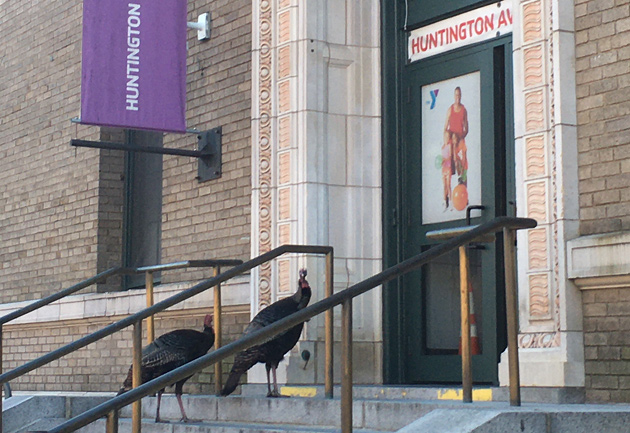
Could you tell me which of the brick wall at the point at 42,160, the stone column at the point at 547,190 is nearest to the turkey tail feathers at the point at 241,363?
the stone column at the point at 547,190

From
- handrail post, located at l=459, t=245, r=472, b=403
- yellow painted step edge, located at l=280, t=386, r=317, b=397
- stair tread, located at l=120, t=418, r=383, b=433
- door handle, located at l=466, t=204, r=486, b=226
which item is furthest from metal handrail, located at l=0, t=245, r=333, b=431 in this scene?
handrail post, located at l=459, t=245, r=472, b=403

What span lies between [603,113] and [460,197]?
178cm

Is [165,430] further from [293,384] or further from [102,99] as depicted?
[102,99]

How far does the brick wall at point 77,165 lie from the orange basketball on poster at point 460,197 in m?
1.84

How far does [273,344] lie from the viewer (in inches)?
312

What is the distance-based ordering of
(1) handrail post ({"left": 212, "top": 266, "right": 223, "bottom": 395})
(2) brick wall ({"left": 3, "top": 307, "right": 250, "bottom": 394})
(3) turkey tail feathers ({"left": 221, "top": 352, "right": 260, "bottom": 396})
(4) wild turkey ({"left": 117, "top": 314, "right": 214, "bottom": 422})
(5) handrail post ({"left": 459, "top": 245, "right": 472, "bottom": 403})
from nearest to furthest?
(5) handrail post ({"left": 459, "top": 245, "right": 472, "bottom": 403}) < (3) turkey tail feathers ({"left": 221, "top": 352, "right": 260, "bottom": 396}) < (4) wild turkey ({"left": 117, "top": 314, "right": 214, "bottom": 422}) < (1) handrail post ({"left": 212, "top": 266, "right": 223, "bottom": 395}) < (2) brick wall ({"left": 3, "top": 307, "right": 250, "bottom": 394})

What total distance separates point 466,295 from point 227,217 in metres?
4.11

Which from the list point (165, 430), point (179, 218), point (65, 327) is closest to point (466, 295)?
point (165, 430)

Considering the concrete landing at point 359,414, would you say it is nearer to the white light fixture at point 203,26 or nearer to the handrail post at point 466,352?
the handrail post at point 466,352

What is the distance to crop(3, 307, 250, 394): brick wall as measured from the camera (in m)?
9.92

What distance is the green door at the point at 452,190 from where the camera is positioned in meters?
8.34

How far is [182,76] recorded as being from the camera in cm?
1007

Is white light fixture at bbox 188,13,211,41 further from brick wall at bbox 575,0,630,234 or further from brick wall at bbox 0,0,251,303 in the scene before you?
brick wall at bbox 575,0,630,234

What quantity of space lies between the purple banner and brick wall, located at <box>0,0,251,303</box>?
0.44 metres
